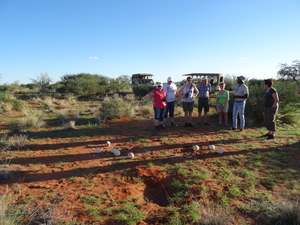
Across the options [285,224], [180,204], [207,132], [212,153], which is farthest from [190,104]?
[285,224]

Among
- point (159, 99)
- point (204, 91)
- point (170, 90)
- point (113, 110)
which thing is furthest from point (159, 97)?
point (113, 110)

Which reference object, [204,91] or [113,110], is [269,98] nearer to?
[204,91]

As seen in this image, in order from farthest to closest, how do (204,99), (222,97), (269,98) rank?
(204,99)
(222,97)
(269,98)

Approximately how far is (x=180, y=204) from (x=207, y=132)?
3.94m

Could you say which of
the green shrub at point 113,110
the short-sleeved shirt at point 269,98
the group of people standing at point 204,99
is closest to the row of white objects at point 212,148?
the group of people standing at point 204,99

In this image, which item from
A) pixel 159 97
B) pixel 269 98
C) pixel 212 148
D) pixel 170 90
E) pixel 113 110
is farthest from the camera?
pixel 113 110

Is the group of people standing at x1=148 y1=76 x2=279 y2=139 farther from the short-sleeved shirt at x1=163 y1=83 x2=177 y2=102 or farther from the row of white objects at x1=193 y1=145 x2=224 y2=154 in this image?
the row of white objects at x1=193 y1=145 x2=224 y2=154

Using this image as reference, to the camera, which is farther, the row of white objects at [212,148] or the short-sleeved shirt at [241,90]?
the short-sleeved shirt at [241,90]

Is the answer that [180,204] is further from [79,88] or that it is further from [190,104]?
[79,88]

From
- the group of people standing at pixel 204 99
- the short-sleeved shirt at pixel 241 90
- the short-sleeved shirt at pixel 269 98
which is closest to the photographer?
the short-sleeved shirt at pixel 269 98

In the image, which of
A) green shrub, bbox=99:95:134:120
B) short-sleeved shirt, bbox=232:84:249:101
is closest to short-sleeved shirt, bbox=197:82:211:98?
short-sleeved shirt, bbox=232:84:249:101

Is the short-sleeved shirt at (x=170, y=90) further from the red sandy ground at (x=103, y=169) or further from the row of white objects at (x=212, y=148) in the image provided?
the row of white objects at (x=212, y=148)

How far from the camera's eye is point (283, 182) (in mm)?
3430

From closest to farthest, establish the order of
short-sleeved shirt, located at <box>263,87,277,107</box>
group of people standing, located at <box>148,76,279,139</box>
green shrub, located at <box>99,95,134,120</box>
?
short-sleeved shirt, located at <box>263,87,277,107</box> → group of people standing, located at <box>148,76,279,139</box> → green shrub, located at <box>99,95,134,120</box>
